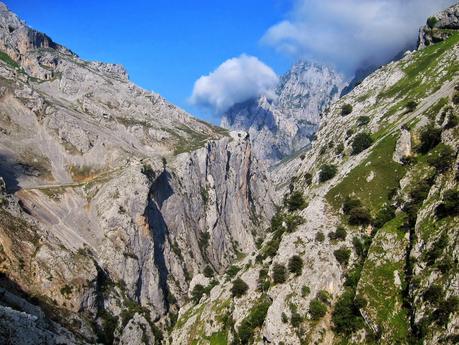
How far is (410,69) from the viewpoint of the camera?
13988 cm

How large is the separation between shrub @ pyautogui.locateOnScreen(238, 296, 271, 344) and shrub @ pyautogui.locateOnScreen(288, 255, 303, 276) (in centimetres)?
718

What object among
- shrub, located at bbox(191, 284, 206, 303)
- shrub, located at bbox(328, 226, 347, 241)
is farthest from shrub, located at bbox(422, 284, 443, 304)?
shrub, located at bbox(191, 284, 206, 303)

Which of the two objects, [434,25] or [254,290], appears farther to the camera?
[434,25]

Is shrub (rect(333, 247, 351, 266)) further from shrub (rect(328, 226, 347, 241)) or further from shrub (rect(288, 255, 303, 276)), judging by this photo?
shrub (rect(288, 255, 303, 276))

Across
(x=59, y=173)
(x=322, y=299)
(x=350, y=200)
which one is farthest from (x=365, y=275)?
(x=59, y=173)

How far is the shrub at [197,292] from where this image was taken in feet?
406

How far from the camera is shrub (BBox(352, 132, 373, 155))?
108875mm

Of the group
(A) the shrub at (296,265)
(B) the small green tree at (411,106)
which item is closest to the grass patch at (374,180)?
(B) the small green tree at (411,106)

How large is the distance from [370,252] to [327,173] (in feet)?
116

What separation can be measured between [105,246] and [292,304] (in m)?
69.8

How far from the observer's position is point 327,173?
108 metres

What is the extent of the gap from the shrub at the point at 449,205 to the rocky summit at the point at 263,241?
250 mm

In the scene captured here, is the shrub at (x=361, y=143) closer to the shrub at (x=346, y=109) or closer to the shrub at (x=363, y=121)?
the shrub at (x=363, y=121)

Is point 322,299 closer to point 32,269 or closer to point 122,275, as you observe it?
point 32,269
